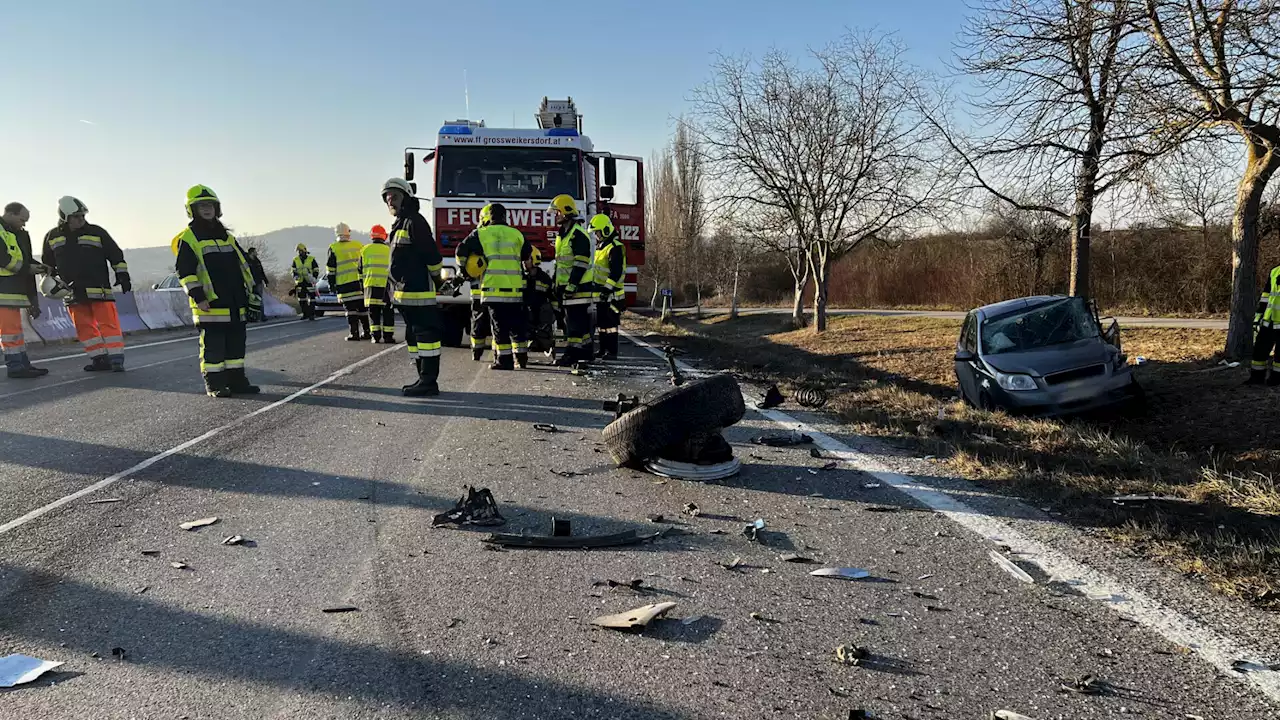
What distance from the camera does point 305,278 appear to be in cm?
2102

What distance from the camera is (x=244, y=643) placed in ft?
8.82

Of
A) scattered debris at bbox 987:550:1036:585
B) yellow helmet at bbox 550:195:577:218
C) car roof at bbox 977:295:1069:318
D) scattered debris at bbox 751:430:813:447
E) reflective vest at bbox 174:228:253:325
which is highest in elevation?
yellow helmet at bbox 550:195:577:218

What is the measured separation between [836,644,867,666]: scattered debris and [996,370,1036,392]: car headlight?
564cm

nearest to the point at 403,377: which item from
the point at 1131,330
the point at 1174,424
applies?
the point at 1174,424

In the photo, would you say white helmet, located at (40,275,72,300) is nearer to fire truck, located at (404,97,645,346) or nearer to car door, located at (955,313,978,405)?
fire truck, located at (404,97,645,346)

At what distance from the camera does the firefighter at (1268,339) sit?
30.2 feet

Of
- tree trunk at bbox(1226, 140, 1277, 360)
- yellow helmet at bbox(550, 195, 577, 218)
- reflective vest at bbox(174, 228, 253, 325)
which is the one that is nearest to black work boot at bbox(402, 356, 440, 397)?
reflective vest at bbox(174, 228, 253, 325)

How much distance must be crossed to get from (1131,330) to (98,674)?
55.4 feet

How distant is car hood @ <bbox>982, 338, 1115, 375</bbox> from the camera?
7.55 m

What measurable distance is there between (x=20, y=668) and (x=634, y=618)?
2.01m

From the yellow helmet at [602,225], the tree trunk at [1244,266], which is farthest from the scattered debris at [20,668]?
the tree trunk at [1244,266]

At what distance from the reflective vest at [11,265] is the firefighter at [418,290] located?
513cm

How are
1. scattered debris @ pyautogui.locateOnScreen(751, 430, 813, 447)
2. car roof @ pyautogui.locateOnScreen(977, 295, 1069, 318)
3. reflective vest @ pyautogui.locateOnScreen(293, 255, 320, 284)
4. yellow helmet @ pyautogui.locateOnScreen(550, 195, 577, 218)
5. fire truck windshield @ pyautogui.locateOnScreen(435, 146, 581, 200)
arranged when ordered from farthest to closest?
reflective vest @ pyautogui.locateOnScreen(293, 255, 320, 284)
fire truck windshield @ pyautogui.locateOnScreen(435, 146, 581, 200)
yellow helmet @ pyautogui.locateOnScreen(550, 195, 577, 218)
car roof @ pyautogui.locateOnScreen(977, 295, 1069, 318)
scattered debris @ pyautogui.locateOnScreen(751, 430, 813, 447)

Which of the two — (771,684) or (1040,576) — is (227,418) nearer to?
A: (771,684)
